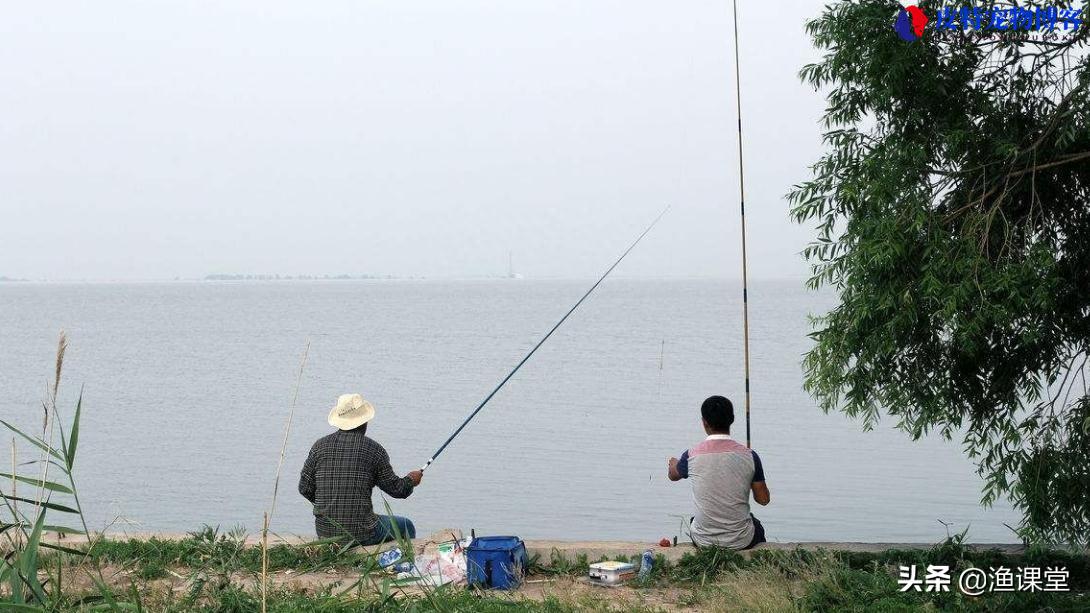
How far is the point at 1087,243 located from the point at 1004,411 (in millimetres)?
1027

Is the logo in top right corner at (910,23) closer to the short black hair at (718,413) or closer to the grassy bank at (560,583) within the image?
the short black hair at (718,413)

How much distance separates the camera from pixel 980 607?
4.78 metres

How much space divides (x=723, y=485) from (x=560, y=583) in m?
1.00

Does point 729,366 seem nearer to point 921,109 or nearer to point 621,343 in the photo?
point 621,343

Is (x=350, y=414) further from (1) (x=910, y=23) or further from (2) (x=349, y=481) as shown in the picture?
(1) (x=910, y=23)

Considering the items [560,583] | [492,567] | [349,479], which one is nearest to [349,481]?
[349,479]

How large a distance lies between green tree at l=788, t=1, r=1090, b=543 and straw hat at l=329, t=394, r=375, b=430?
2.56m

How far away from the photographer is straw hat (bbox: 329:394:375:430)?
6.41 m

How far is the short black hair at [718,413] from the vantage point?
5.81 metres

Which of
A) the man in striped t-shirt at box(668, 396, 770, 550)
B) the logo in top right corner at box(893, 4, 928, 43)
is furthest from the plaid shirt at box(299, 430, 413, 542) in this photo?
the logo in top right corner at box(893, 4, 928, 43)

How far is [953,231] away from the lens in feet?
18.1

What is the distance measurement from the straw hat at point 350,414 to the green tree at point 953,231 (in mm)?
2561

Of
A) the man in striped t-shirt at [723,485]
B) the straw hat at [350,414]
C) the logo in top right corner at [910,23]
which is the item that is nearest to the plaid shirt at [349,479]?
the straw hat at [350,414]

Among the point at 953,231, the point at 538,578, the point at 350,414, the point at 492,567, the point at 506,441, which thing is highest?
the point at 953,231
